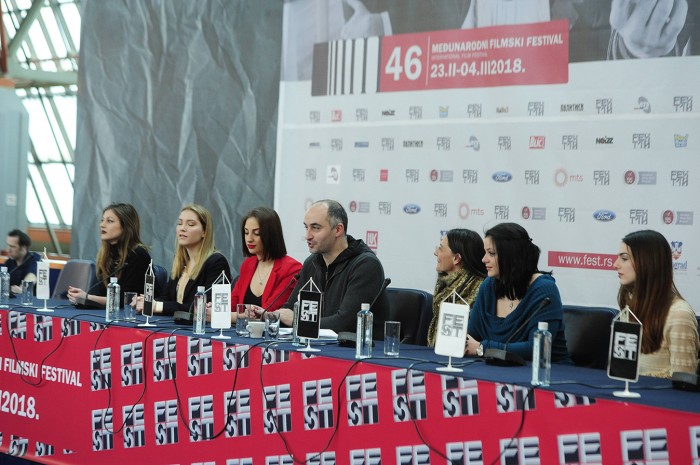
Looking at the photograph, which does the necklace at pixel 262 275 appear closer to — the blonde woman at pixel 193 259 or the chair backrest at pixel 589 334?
the blonde woman at pixel 193 259

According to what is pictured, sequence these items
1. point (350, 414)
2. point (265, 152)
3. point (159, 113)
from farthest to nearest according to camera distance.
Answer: point (159, 113) < point (265, 152) < point (350, 414)

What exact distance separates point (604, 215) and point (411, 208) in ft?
3.64

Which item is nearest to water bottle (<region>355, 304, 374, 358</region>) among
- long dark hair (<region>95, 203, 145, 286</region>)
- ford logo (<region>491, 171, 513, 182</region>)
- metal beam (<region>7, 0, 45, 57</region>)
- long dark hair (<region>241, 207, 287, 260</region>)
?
long dark hair (<region>241, 207, 287, 260</region>)

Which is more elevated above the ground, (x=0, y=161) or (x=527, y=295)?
(x=0, y=161)

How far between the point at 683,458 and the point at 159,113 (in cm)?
494

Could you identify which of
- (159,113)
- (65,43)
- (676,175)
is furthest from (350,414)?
(65,43)

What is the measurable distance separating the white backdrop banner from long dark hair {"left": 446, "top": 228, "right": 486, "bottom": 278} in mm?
822

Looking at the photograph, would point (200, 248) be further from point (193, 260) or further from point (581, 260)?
point (581, 260)

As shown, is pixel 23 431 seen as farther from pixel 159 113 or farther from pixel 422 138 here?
pixel 159 113

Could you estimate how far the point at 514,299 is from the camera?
10.2ft

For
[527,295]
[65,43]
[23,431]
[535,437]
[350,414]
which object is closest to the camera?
[535,437]

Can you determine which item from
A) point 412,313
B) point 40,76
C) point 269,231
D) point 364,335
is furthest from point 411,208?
point 40,76

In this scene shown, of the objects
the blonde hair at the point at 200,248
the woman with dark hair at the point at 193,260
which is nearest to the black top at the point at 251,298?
the woman with dark hair at the point at 193,260

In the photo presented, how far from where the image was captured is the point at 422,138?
4.95 m
